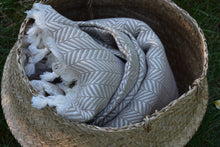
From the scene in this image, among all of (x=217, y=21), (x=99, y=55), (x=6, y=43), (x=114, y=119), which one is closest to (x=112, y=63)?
(x=99, y=55)

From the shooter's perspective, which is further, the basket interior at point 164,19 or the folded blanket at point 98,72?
the basket interior at point 164,19

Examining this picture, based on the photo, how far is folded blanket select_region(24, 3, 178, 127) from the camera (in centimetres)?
83

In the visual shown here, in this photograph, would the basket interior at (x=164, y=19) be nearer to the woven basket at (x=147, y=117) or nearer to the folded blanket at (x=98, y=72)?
the woven basket at (x=147, y=117)

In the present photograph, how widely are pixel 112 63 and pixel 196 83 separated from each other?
0.85 feet

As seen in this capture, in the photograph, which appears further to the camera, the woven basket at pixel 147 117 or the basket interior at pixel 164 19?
the basket interior at pixel 164 19

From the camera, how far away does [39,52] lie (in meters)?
0.93

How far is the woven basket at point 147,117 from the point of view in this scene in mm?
787

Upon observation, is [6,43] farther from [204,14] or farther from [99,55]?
[204,14]

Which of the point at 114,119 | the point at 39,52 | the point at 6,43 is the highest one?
the point at 39,52

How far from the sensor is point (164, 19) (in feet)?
3.78

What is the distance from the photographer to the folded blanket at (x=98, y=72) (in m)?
0.83

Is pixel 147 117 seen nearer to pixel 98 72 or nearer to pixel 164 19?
pixel 98 72

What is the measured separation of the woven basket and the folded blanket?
61mm

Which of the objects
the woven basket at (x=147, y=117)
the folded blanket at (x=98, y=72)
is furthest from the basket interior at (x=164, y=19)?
the folded blanket at (x=98, y=72)
